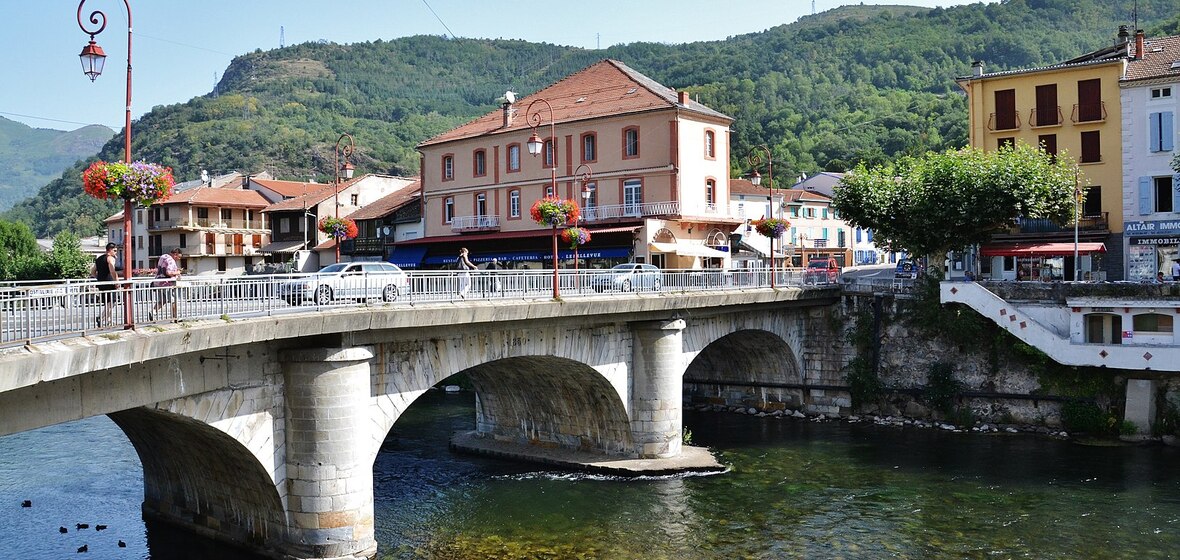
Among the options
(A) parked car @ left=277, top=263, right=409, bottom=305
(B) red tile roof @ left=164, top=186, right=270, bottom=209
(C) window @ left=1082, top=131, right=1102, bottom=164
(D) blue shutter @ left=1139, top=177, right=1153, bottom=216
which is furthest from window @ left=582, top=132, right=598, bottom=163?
(B) red tile roof @ left=164, top=186, right=270, bottom=209

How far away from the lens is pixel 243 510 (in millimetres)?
19844

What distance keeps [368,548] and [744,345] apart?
75.3ft

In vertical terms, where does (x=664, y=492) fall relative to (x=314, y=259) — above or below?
below

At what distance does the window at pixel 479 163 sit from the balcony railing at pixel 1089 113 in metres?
28.2

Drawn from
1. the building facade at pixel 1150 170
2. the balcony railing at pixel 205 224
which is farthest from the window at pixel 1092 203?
the balcony railing at pixel 205 224

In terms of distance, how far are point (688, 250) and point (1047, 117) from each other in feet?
53.2

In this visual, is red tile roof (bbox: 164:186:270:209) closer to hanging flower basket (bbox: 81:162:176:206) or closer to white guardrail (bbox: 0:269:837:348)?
white guardrail (bbox: 0:269:837:348)

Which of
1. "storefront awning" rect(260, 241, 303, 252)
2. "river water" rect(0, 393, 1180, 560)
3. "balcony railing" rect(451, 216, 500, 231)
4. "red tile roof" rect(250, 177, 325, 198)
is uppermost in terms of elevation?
"red tile roof" rect(250, 177, 325, 198)

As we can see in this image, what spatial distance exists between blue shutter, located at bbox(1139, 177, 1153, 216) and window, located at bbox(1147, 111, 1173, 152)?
4.16 feet

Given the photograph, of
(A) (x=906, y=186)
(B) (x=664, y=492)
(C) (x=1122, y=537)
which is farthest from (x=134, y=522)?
(A) (x=906, y=186)

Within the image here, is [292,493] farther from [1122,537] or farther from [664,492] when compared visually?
[1122,537]

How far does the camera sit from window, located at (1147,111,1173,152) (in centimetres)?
3831

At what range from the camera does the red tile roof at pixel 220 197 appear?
64.0 meters

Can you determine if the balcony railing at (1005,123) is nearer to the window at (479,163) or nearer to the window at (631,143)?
the window at (631,143)
